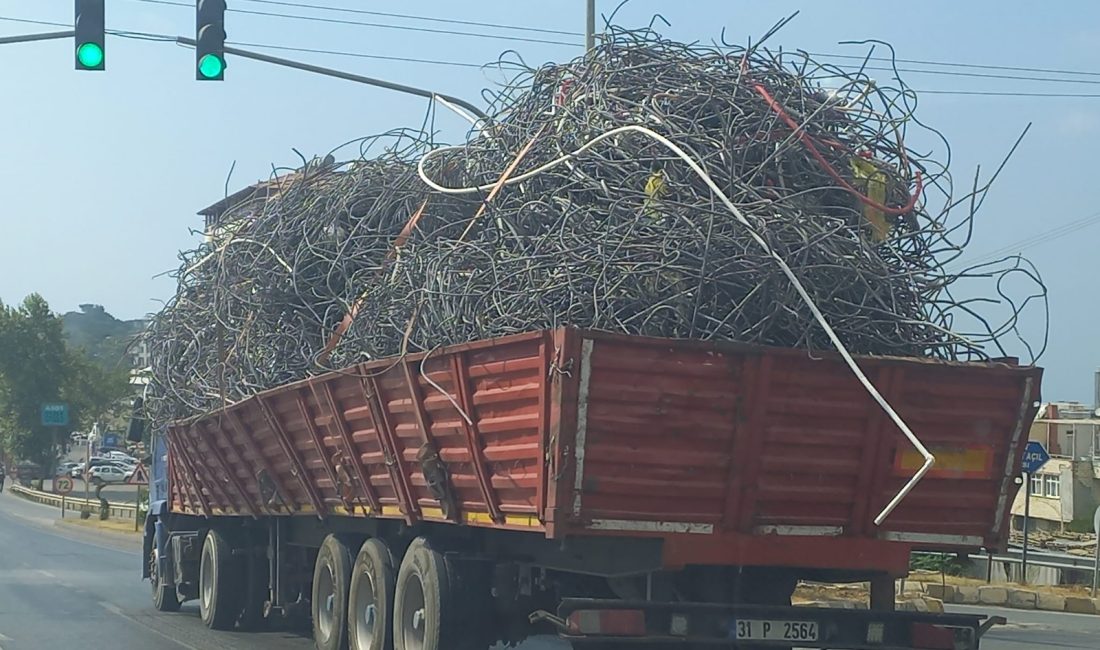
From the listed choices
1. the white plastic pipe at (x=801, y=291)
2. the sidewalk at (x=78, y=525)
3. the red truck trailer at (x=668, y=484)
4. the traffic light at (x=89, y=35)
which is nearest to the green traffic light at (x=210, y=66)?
the traffic light at (x=89, y=35)

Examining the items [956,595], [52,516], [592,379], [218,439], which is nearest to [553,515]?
[592,379]

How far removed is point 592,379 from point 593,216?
58.0 inches

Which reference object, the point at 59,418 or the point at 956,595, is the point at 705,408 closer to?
the point at 956,595

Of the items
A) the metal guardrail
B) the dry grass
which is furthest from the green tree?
the dry grass

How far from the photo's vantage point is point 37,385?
295 ft

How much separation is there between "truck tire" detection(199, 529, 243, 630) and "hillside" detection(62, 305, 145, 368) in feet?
7.91

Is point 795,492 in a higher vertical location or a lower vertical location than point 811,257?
lower

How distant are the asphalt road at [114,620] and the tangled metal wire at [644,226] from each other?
3.58m

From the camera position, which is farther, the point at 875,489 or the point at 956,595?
the point at 956,595

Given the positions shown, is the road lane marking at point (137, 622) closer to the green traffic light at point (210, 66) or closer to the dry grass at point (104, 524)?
the green traffic light at point (210, 66)

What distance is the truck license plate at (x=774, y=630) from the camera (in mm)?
8422

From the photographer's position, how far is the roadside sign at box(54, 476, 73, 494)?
192 feet

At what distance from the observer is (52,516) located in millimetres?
49125

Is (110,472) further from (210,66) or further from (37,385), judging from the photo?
(210,66)
